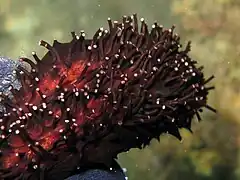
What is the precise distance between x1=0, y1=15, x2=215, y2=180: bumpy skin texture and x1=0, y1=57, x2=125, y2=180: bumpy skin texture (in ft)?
0.07

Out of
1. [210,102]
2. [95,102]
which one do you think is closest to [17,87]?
[95,102]

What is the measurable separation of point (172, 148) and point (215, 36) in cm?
50

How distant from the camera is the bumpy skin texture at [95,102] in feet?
3.99

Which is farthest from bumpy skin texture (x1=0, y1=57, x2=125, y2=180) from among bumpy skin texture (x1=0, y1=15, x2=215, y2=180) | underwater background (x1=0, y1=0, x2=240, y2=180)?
underwater background (x1=0, y1=0, x2=240, y2=180)

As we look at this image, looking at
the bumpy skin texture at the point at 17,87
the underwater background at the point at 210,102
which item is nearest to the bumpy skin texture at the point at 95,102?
the bumpy skin texture at the point at 17,87

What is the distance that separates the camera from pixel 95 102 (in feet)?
4.18

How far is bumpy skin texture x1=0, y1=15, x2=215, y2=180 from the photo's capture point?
3.99 feet

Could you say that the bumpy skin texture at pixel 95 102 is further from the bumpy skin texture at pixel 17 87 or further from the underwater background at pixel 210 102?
the underwater background at pixel 210 102

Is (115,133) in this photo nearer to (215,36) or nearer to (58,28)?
(215,36)

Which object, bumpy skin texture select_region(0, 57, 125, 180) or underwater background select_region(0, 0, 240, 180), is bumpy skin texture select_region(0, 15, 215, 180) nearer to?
bumpy skin texture select_region(0, 57, 125, 180)

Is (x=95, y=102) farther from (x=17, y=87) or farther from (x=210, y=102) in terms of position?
(x=210, y=102)

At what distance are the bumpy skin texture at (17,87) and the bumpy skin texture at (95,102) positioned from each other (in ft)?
0.07

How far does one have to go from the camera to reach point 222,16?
215 cm

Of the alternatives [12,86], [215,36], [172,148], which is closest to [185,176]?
[172,148]
